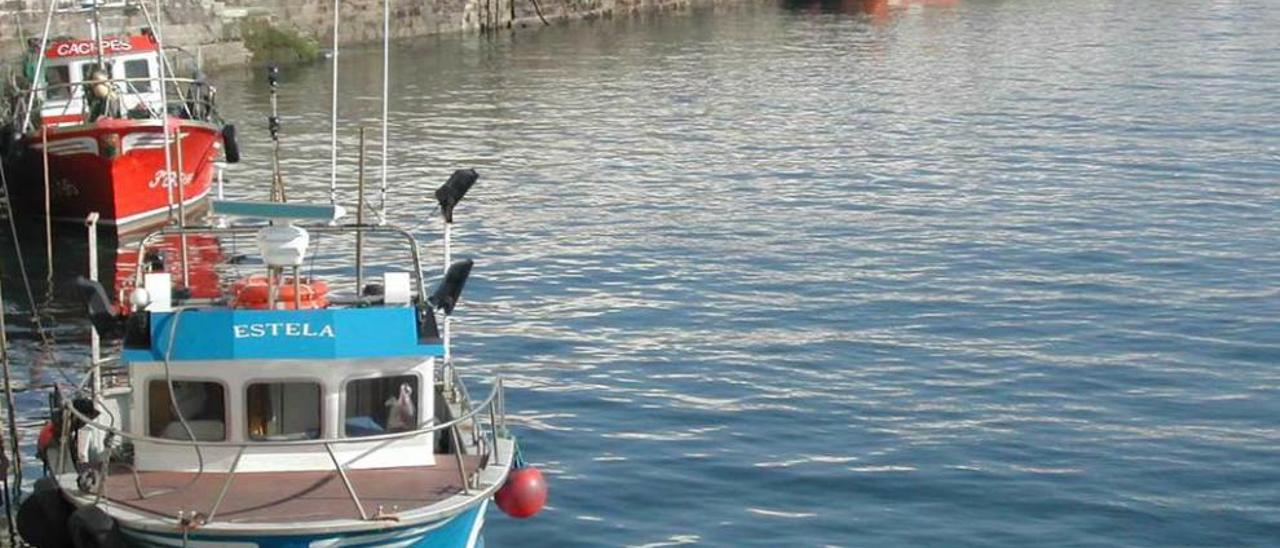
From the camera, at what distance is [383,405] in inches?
644

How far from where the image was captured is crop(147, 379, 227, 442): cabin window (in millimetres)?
16156

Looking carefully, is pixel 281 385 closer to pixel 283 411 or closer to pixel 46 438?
pixel 283 411

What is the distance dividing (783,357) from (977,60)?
37.1 m

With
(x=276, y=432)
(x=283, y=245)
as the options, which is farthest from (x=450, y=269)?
(x=276, y=432)

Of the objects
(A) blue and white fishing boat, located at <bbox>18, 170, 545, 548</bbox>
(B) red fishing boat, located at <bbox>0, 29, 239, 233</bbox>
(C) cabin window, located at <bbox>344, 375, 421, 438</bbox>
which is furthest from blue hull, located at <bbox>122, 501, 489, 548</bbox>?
(B) red fishing boat, located at <bbox>0, 29, 239, 233</bbox>

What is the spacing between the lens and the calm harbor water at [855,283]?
2127 centimetres

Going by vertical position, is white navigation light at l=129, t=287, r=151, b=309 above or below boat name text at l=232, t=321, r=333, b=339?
above

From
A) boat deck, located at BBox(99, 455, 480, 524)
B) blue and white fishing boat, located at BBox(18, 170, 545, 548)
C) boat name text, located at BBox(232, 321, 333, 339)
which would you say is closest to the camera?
boat deck, located at BBox(99, 455, 480, 524)

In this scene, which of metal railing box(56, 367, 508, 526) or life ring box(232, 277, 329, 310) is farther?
life ring box(232, 277, 329, 310)

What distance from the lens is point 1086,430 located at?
76.5ft

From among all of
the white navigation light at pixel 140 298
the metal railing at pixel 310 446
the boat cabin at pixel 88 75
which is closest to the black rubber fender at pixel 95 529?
the metal railing at pixel 310 446

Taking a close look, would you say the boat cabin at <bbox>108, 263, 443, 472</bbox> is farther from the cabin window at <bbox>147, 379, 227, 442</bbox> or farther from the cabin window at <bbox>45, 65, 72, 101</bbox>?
the cabin window at <bbox>45, 65, 72, 101</bbox>

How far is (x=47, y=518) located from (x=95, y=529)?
3.50 ft

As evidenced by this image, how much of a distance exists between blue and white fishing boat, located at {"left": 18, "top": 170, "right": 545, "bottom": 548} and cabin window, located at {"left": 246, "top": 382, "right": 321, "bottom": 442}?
1cm
